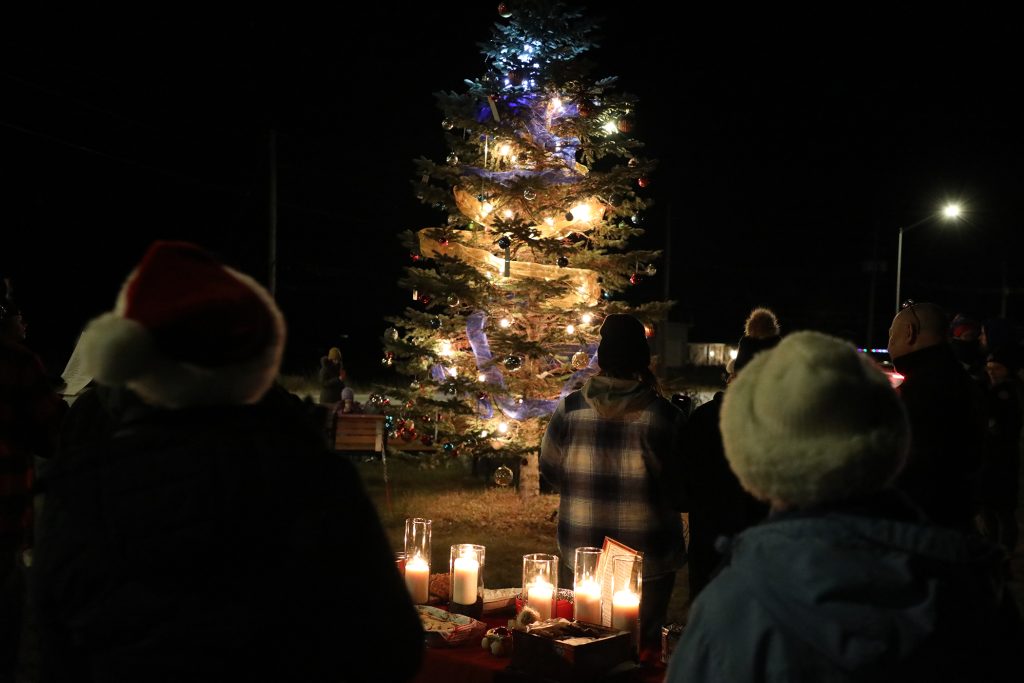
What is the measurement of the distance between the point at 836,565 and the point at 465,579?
2267 mm

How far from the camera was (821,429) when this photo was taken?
1.68 metres

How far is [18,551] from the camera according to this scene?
4.18 m

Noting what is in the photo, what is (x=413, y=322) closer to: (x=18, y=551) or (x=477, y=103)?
(x=477, y=103)

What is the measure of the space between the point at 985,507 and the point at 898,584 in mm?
6206

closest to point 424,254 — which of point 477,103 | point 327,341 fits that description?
point 477,103

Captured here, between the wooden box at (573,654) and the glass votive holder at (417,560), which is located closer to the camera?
the wooden box at (573,654)

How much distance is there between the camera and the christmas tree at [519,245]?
890 cm

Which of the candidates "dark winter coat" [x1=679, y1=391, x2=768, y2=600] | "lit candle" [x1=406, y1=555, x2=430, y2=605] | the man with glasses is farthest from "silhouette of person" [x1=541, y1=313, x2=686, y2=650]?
the man with glasses

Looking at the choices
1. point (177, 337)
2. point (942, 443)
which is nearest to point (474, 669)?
point (177, 337)

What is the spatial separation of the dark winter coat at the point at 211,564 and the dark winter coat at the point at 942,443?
2.80m

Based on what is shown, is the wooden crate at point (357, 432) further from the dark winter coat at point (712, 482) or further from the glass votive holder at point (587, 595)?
the glass votive holder at point (587, 595)

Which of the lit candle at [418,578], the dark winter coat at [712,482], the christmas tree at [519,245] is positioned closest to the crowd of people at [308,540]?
the lit candle at [418,578]

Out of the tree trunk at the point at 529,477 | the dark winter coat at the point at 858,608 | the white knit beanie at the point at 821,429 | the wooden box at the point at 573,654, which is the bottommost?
the tree trunk at the point at 529,477

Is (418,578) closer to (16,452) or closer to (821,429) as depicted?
(16,452)
